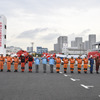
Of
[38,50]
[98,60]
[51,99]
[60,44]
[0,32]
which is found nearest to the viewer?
[51,99]

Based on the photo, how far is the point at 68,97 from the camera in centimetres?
772

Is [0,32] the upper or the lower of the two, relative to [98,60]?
upper

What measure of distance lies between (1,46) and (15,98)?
46566 mm

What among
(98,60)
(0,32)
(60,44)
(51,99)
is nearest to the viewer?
(51,99)

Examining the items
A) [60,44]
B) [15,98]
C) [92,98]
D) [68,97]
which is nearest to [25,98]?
[15,98]

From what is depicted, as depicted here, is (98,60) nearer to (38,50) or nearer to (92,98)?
(92,98)

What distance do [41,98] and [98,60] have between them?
13.5 m

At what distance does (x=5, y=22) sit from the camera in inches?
2143

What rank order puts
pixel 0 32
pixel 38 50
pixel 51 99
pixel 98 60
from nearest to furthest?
pixel 51 99
pixel 98 60
pixel 0 32
pixel 38 50

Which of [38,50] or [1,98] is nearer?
[1,98]

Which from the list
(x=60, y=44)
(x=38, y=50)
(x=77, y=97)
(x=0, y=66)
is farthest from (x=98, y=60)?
(x=60, y=44)

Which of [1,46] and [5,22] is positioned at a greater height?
[5,22]

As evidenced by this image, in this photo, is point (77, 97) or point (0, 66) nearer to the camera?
point (77, 97)

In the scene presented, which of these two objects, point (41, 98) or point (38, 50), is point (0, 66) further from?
point (38, 50)
